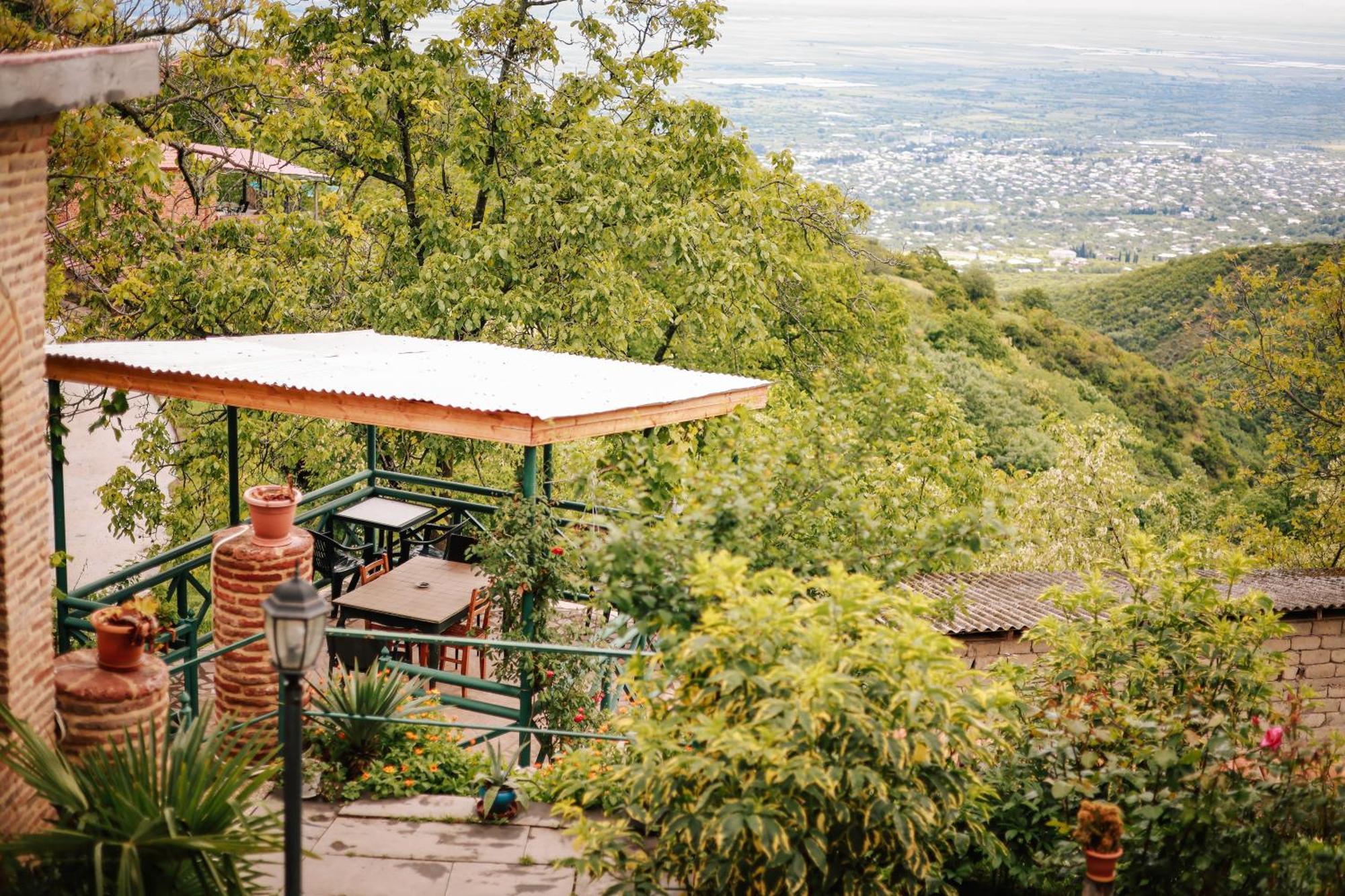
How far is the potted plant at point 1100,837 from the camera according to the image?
4.60 meters

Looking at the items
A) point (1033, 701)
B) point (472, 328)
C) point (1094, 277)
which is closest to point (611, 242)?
point (472, 328)

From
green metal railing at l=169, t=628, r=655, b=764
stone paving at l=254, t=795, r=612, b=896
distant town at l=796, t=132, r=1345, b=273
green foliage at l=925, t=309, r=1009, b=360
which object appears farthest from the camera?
distant town at l=796, t=132, r=1345, b=273

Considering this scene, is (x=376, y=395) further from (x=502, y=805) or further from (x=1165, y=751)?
(x=1165, y=751)

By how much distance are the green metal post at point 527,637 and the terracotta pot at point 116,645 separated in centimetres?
233

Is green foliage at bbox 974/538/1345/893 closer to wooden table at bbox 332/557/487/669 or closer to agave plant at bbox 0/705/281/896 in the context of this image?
agave plant at bbox 0/705/281/896

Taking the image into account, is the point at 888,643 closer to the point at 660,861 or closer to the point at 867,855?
the point at 867,855

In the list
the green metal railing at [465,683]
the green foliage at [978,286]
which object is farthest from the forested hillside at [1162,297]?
the green metal railing at [465,683]

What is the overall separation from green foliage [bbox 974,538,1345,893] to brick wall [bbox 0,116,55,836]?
14.9ft

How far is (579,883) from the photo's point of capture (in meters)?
5.47

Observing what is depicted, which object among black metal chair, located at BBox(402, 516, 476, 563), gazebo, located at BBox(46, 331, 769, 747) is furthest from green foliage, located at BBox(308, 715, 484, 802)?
black metal chair, located at BBox(402, 516, 476, 563)

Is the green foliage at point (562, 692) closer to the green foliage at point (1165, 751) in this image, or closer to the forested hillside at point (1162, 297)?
the green foliage at point (1165, 751)

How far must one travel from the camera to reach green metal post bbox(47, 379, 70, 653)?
7.33m

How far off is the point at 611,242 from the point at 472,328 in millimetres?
2168

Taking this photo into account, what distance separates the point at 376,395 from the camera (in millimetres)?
7281
